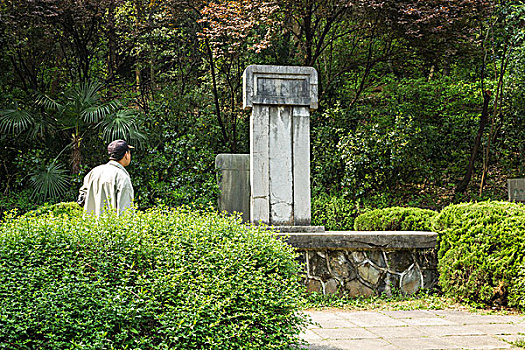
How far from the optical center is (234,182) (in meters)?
9.46

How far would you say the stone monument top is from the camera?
6.59m

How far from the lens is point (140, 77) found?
46.8 feet

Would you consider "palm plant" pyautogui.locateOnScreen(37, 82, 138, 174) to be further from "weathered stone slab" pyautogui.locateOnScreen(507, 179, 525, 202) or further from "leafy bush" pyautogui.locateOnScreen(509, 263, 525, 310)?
"weathered stone slab" pyautogui.locateOnScreen(507, 179, 525, 202)

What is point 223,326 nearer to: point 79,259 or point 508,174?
point 79,259

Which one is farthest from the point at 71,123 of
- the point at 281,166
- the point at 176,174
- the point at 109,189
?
the point at 109,189

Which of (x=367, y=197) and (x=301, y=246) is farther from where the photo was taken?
(x=367, y=197)

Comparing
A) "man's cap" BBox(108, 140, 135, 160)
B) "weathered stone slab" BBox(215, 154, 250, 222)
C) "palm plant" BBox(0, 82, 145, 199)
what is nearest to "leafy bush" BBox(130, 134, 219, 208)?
"weathered stone slab" BBox(215, 154, 250, 222)

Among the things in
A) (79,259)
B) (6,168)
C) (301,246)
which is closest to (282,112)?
(301,246)

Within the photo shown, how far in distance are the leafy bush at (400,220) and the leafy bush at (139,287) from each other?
3.84m

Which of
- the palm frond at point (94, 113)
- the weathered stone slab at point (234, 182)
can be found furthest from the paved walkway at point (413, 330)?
the palm frond at point (94, 113)

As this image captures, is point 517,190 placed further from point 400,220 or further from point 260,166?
point 260,166

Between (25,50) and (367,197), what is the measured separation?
8.43 meters

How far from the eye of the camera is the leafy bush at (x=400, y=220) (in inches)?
268

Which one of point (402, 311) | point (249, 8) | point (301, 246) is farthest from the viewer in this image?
point (249, 8)
